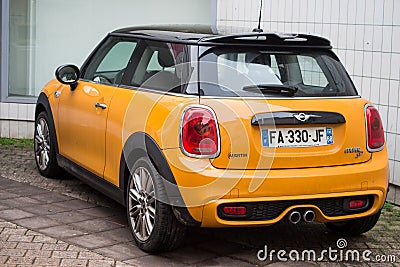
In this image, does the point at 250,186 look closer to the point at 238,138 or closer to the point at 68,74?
the point at 238,138

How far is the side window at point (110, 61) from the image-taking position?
23.2 feet

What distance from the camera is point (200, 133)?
5594 mm

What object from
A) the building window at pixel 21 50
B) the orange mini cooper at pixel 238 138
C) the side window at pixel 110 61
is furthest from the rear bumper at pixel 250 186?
the building window at pixel 21 50

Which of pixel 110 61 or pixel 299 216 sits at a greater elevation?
pixel 110 61

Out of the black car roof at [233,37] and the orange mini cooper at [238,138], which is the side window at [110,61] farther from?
the black car roof at [233,37]

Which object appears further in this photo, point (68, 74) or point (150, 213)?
point (68, 74)

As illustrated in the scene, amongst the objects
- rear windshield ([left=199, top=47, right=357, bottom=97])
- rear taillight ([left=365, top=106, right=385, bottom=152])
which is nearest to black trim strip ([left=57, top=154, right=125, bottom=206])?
rear windshield ([left=199, top=47, right=357, bottom=97])

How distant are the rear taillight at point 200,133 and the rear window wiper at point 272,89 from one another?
436mm

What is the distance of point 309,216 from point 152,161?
1181 millimetres

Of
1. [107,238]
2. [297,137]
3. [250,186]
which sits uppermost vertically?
[297,137]

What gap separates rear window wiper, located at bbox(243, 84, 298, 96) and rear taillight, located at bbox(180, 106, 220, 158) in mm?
436

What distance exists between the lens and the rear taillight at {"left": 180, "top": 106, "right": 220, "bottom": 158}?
5570 mm

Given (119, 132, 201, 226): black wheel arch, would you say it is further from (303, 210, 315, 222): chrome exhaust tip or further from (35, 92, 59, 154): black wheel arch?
(35, 92, 59, 154): black wheel arch

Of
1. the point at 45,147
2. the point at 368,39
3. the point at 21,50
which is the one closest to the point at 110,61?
the point at 45,147
